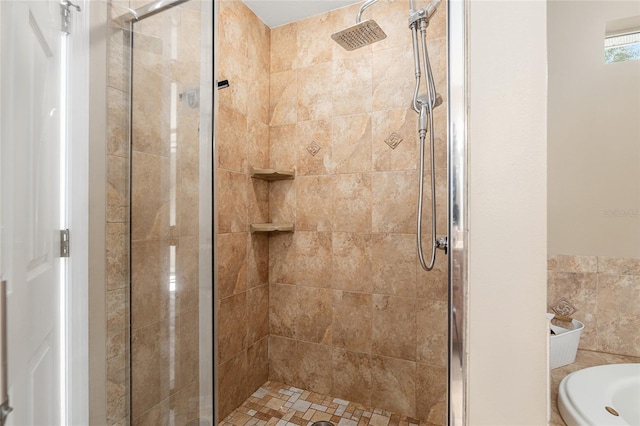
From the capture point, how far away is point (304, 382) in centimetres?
198

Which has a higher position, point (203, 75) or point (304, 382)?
point (203, 75)

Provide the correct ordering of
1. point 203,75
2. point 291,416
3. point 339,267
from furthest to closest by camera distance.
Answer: point 339,267, point 291,416, point 203,75

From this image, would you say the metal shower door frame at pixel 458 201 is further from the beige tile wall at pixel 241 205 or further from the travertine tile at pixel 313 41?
the travertine tile at pixel 313 41

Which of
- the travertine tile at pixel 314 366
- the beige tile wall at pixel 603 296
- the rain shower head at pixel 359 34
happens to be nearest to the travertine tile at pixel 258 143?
the rain shower head at pixel 359 34

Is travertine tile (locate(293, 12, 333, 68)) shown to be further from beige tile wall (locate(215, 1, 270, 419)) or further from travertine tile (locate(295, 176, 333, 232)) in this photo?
travertine tile (locate(295, 176, 333, 232))

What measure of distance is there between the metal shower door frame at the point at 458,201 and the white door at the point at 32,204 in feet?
2.81

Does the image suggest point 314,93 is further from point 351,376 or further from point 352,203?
point 351,376

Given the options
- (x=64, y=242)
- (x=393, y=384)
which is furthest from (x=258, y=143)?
(x=393, y=384)

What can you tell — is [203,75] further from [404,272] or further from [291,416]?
[291,416]

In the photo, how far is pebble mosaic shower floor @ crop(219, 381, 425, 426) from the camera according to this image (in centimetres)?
166

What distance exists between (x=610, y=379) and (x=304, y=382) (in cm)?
158

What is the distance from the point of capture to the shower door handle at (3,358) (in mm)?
576

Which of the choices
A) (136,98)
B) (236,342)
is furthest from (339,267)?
(136,98)

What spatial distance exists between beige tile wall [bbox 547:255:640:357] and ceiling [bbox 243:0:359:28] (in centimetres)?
177
